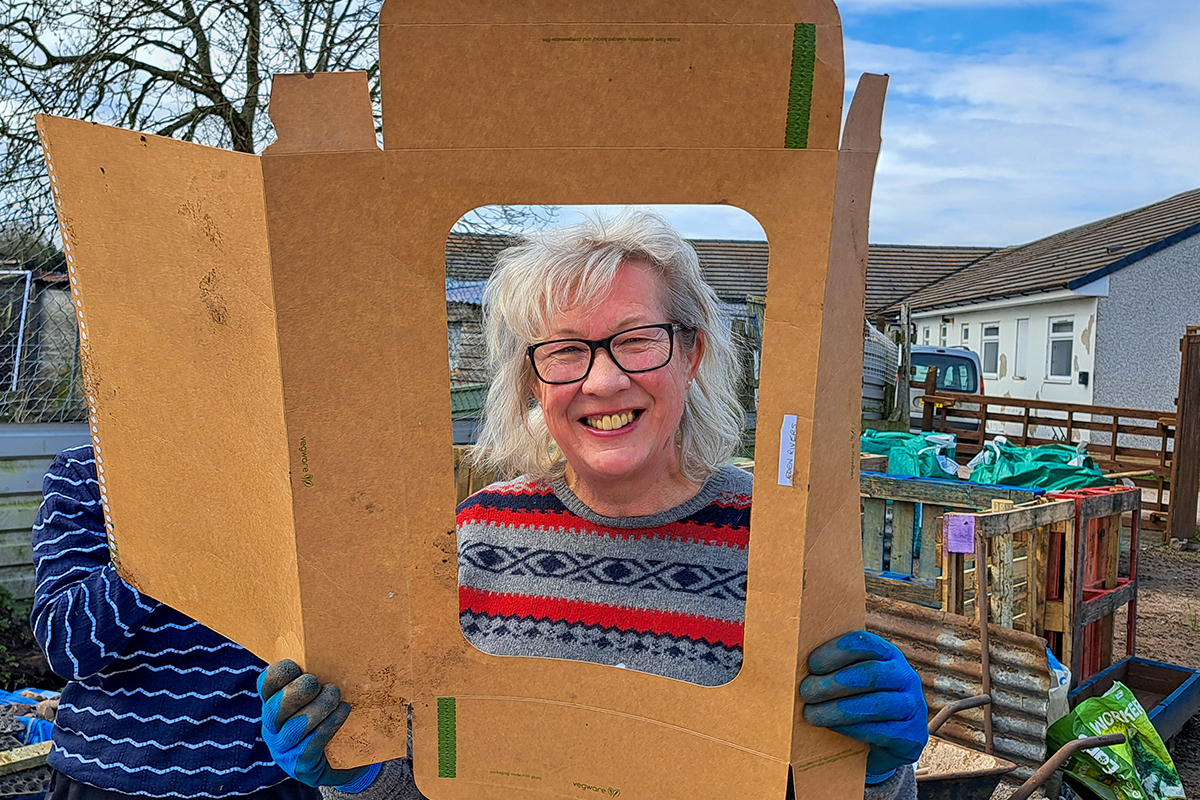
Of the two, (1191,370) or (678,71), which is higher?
(678,71)

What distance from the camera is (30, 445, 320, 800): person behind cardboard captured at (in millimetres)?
1551

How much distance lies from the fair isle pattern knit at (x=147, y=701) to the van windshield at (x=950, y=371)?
1340 cm

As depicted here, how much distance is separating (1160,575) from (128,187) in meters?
9.30

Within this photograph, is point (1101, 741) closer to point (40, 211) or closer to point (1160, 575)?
point (1160, 575)

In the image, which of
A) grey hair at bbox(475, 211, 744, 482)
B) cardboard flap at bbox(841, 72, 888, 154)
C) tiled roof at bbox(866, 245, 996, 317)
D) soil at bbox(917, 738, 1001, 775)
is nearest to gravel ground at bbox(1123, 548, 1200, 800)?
soil at bbox(917, 738, 1001, 775)

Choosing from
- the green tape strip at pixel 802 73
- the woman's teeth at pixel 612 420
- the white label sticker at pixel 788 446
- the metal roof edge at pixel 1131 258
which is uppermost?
the metal roof edge at pixel 1131 258

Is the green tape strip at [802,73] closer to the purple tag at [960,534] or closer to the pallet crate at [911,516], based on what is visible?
the purple tag at [960,534]

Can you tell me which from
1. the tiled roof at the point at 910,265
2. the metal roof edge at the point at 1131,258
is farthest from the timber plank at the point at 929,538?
the tiled roof at the point at 910,265

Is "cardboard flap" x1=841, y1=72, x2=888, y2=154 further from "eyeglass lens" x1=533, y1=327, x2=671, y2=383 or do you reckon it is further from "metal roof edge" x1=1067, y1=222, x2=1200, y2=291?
"metal roof edge" x1=1067, y1=222, x2=1200, y2=291

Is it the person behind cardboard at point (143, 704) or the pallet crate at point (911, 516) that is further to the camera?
the pallet crate at point (911, 516)

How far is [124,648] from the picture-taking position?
1.52m

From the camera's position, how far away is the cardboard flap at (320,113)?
0.88 metres

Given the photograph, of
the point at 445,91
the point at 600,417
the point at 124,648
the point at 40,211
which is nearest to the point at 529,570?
the point at 600,417

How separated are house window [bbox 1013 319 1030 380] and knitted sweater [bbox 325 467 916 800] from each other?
18223 mm
